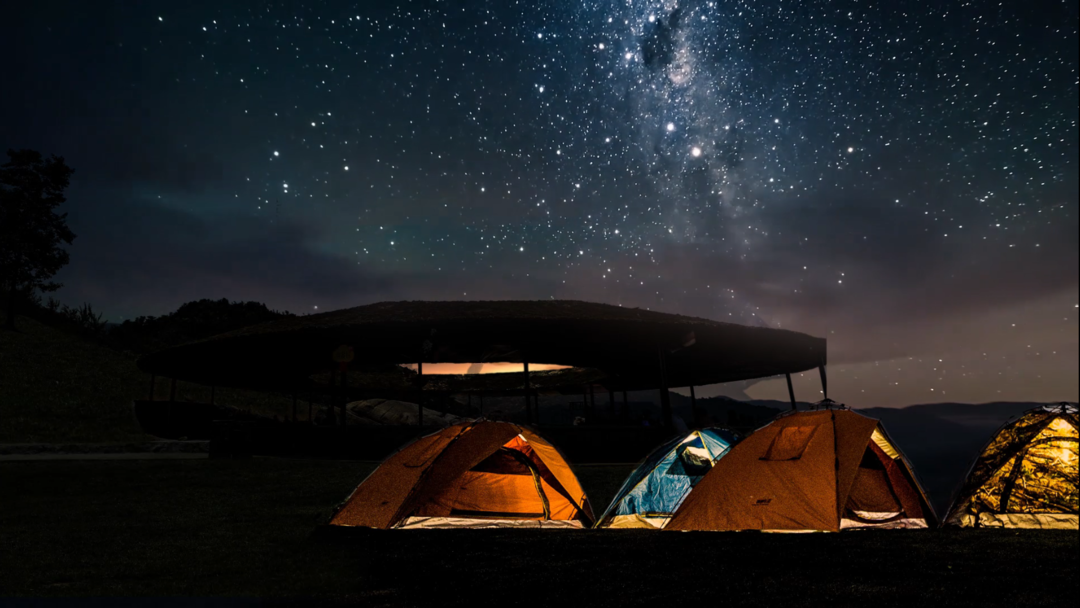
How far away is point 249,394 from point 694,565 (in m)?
41.1

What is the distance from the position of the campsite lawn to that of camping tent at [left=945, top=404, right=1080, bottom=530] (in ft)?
→ 1.53

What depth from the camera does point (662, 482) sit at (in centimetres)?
871

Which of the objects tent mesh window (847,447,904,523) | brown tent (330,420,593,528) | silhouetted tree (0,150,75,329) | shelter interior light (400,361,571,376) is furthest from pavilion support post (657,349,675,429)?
silhouetted tree (0,150,75,329)

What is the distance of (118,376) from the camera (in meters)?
36.1

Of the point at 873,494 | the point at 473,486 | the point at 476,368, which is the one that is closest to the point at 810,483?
the point at 873,494

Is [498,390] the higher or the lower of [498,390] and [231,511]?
the higher

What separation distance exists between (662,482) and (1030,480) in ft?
15.9

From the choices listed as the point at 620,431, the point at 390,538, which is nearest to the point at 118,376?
the point at 620,431

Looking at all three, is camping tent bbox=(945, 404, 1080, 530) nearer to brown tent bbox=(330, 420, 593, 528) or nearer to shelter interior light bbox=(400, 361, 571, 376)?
brown tent bbox=(330, 420, 593, 528)

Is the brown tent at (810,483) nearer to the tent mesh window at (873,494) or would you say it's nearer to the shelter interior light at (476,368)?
the tent mesh window at (873,494)

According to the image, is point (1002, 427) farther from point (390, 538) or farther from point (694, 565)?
point (390, 538)

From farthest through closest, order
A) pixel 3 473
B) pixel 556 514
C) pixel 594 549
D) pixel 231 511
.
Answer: pixel 3 473, pixel 231 511, pixel 556 514, pixel 594 549

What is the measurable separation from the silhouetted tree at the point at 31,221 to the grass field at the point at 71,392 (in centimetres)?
431

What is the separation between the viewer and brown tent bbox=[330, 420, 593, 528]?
27.2 ft
